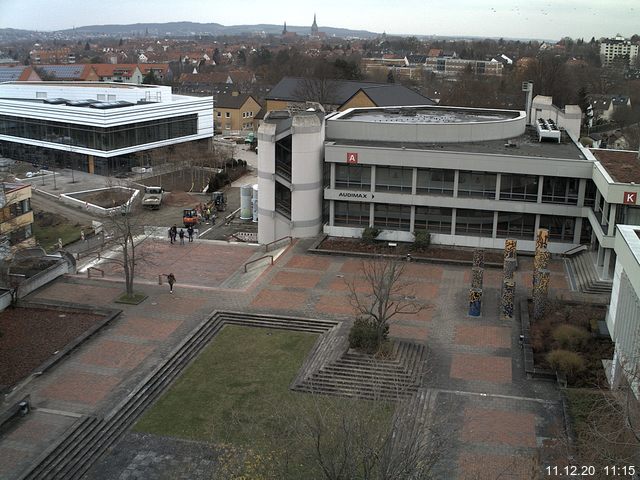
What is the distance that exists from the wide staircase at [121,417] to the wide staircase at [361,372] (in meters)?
2.92

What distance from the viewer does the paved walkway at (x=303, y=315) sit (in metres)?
20.8

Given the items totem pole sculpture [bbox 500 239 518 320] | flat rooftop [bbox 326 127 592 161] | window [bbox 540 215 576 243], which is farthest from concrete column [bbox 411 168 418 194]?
totem pole sculpture [bbox 500 239 518 320]

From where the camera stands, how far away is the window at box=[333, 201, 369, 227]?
40.6 m

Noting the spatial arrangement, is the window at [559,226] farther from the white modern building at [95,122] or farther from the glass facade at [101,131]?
the glass facade at [101,131]

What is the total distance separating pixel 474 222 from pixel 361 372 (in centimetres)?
1679

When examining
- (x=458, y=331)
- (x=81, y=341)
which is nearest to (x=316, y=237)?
(x=458, y=331)

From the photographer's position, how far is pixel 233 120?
9281 centimetres

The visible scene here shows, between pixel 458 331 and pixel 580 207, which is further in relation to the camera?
pixel 580 207

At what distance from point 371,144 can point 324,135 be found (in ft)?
8.95

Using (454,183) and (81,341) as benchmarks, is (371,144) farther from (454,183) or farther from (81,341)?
(81,341)

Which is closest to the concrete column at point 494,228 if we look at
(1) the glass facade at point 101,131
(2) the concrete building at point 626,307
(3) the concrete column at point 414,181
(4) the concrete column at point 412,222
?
(4) the concrete column at point 412,222

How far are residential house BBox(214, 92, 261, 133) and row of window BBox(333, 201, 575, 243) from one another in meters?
54.7

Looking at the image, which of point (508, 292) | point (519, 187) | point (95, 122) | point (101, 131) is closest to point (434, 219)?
point (519, 187)

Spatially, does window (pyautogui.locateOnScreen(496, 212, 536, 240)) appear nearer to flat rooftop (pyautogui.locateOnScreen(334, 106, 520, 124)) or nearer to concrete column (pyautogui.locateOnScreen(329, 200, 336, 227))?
flat rooftop (pyautogui.locateOnScreen(334, 106, 520, 124))
